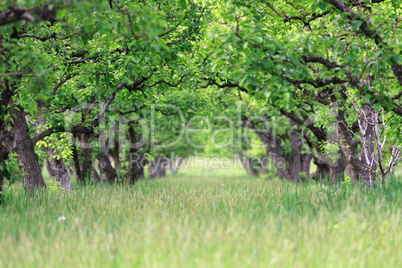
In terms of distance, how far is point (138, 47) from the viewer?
751 centimetres

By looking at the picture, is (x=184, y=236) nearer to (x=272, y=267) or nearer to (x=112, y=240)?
(x=112, y=240)

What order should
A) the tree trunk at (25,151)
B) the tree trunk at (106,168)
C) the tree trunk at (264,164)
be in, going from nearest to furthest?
the tree trunk at (25,151)
the tree trunk at (106,168)
the tree trunk at (264,164)


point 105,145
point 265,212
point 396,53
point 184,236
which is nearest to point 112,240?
point 184,236

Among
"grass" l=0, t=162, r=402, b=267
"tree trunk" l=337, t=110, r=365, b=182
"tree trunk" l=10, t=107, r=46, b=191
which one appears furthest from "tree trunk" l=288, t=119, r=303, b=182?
"tree trunk" l=10, t=107, r=46, b=191

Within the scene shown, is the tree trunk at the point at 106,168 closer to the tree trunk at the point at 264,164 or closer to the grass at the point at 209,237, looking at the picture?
the grass at the point at 209,237

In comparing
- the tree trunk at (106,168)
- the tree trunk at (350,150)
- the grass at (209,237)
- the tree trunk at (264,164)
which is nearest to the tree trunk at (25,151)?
the grass at (209,237)

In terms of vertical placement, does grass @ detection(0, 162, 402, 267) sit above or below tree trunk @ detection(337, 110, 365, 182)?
below

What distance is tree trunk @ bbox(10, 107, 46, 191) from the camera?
851 cm

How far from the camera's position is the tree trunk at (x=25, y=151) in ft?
27.9

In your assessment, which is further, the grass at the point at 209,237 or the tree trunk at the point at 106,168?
the tree trunk at the point at 106,168

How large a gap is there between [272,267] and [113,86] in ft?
18.8

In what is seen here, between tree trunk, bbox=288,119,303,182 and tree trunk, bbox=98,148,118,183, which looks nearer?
tree trunk, bbox=98,148,118,183

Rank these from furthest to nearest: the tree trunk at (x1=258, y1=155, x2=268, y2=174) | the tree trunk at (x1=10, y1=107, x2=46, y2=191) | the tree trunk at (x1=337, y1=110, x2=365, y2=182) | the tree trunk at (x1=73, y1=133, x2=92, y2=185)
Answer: the tree trunk at (x1=258, y1=155, x2=268, y2=174) → the tree trunk at (x1=73, y1=133, x2=92, y2=185) → the tree trunk at (x1=337, y1=110, x2=365, y2=182) → the tree trunk at (x1=10, y1=107, x2=46, y2=191)

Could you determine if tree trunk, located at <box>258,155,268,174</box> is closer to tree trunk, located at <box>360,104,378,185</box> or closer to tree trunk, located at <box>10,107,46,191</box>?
tree trunk, located at <box>360,104,378,185</box>
